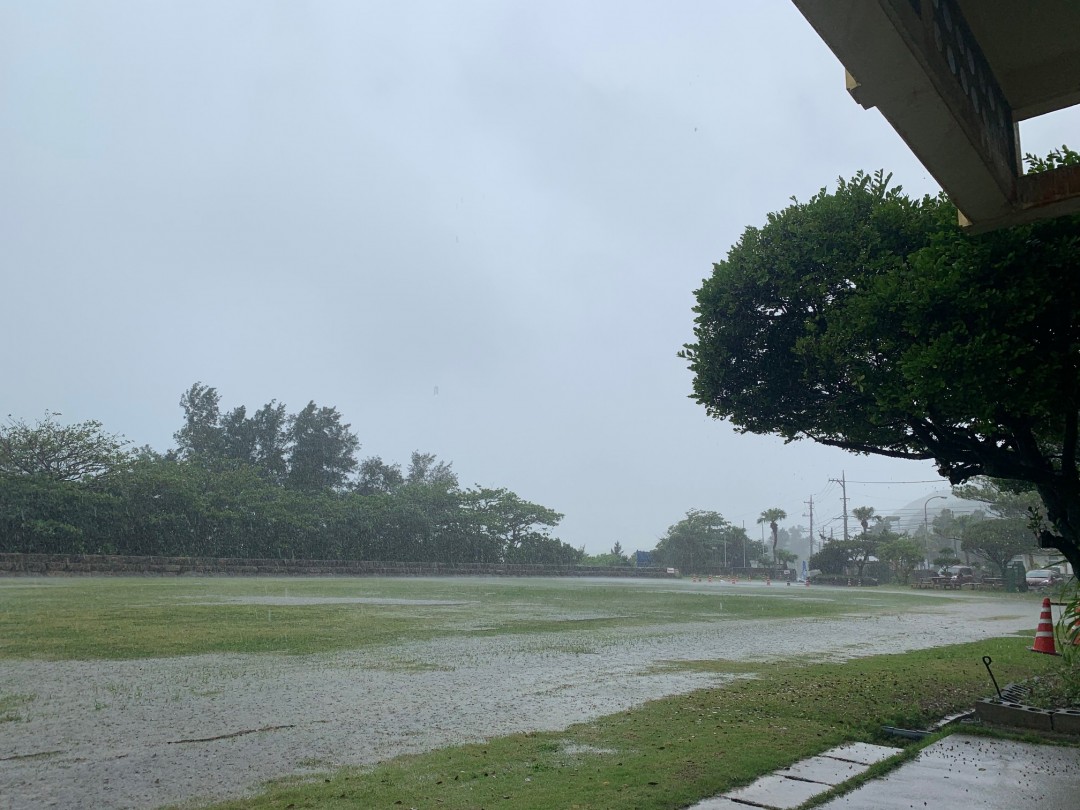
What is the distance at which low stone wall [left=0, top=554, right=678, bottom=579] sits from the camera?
31383mm

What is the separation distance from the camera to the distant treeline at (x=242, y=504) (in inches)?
1495

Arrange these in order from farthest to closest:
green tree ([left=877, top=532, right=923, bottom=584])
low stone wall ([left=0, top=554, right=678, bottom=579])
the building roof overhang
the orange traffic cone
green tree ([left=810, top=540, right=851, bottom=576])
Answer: green tree ([left=810, top=540, right=851, bottom=576]) → green tree ([left=877, top=532, right=923, bottom=584]) → low stone wall ([left=0, top=554, right=678, bottom=579]) → the orange traffic cone → the building roof overhang

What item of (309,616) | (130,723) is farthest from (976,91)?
(309,616)

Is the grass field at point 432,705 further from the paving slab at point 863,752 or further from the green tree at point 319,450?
the green tree at point 319,450

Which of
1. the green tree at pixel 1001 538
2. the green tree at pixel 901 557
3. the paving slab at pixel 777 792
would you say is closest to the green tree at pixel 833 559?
the green tree at pixel 901 557

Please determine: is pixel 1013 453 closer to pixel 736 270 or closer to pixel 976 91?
pixel 736 270

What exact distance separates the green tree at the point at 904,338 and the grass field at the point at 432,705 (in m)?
2.88

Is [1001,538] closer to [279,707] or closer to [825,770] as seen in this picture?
[825,770]

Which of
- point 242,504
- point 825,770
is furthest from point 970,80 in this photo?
point 242,504

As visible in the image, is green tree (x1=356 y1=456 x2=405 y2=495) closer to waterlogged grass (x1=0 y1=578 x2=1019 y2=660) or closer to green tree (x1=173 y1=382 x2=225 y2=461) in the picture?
green tree (x1=173 y1=382 x2=225 y2=461)

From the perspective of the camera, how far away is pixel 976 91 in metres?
5.43

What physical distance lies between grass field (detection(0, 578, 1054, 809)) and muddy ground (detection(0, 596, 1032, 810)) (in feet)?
0.09

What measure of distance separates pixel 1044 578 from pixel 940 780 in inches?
Answer: 2302

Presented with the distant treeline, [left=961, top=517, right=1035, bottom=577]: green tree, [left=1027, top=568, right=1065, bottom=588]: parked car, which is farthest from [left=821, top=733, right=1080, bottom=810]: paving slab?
[left=1027, top=568, right=1065, bottom=588]: parked car
